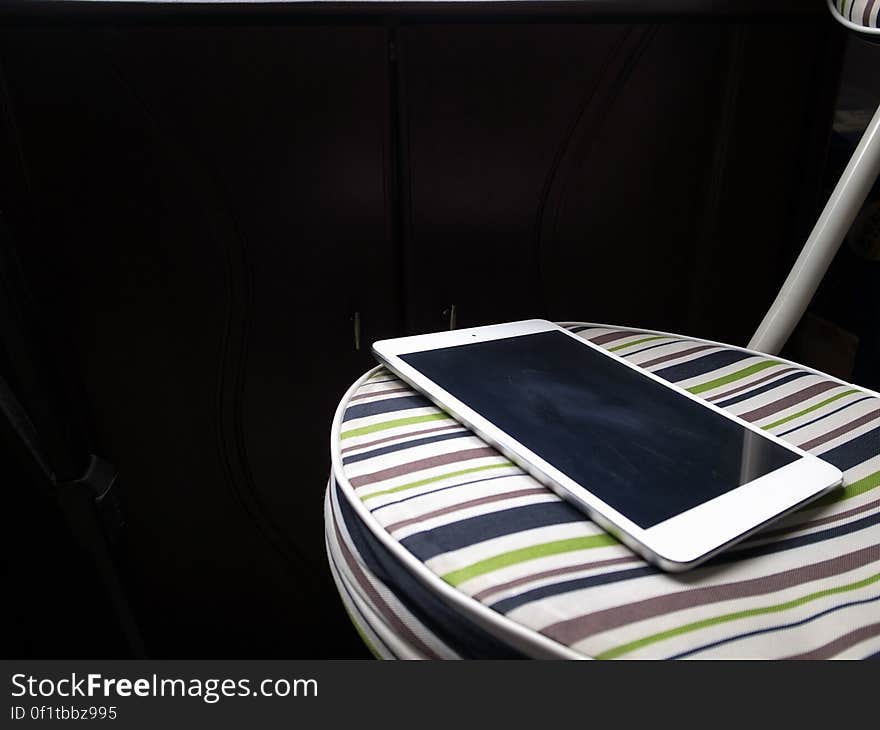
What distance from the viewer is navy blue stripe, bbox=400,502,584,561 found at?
1.04 feet

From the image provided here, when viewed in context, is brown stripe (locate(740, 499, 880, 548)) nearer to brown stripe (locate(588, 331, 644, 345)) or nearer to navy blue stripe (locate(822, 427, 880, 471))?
navy blue stripe (locate(822, 427, 880, 471))

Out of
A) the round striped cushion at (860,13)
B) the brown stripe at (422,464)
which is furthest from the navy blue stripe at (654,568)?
the round striped cushion at (860,13)

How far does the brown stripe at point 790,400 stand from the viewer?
455 mm

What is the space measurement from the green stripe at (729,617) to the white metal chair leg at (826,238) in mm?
289

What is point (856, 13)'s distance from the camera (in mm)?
538

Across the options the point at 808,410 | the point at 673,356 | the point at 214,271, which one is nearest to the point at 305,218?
the point at 214,271

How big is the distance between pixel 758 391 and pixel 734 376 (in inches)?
1.0

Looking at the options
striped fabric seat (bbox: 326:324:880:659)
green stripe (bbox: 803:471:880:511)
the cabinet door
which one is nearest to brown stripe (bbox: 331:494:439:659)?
striped fabric seat (bbox: 326:324:880:659)

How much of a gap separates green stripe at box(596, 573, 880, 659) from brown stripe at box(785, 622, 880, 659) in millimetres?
20

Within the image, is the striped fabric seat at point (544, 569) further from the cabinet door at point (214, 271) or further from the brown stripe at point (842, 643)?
the cabinet door at point (214, 271)

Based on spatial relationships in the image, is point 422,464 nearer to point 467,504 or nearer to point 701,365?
point 467,504

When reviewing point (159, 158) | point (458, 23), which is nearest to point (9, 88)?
point (159, 158)

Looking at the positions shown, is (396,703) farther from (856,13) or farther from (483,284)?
(856,13)

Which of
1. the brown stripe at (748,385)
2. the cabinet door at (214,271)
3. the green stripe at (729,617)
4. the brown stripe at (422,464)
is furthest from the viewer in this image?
the cabinet door at (214,271)
